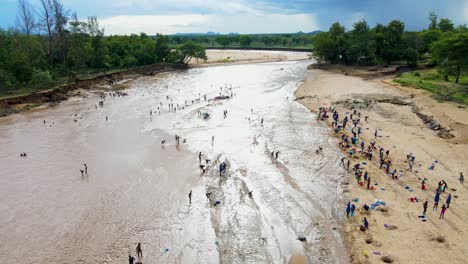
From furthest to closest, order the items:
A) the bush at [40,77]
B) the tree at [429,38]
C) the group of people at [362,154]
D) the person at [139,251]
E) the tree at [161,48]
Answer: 1. the tree at [161,48]
2. the tree at [429,38]
3. the bush at [40,77]
4. the group of people at [362,154]
5. the person at [139,251]

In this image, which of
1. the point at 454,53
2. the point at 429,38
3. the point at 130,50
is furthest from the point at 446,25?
the point at 130,50

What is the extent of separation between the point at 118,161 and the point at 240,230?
17.3 metres

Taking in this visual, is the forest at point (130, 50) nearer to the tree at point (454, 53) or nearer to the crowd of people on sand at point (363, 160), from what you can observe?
the tree at point (454, 53)

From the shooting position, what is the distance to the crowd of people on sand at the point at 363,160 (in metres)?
23.0

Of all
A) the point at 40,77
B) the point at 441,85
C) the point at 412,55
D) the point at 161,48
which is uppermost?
the point at 412,55

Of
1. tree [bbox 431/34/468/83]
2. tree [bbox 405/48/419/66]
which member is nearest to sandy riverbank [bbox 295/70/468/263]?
tree [bbox 431/34/468/83]

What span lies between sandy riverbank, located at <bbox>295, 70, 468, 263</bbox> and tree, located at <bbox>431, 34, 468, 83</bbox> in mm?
8585

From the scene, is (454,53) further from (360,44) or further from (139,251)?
(139,251)

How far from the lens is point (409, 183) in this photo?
27.3 meters

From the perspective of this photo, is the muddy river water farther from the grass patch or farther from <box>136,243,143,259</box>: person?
the grass patch

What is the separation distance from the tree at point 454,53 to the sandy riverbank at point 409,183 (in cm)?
858

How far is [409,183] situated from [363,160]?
5.37 metres

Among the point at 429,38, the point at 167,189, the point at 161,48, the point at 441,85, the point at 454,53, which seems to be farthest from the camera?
the point at 161,48

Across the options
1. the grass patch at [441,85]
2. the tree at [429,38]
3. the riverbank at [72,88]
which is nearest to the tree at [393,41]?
the tree at [429,38]
